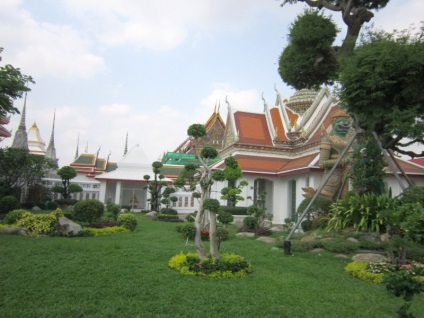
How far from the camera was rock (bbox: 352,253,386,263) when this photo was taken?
23.9 feet

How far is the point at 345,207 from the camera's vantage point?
968 centimetres

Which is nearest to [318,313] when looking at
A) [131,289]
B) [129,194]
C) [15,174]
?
[131,289]

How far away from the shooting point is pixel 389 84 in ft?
24.4

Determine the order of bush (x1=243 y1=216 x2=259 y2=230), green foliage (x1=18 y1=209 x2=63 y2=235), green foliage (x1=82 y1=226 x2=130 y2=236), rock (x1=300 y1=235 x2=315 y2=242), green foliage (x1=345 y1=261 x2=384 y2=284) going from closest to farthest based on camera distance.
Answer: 1. green foliage (x1=345 y1=261 x2=384 y2=284)
2. rock (x1=300 y1=235 x2=315 y2=242)
3. green foliage (x1=18 y1=209 x2=63 y2=235)
4. green foliage (x1=82 y1=226 x2=130 y2=236)
5. bush (x1=243 y1=216 x2=259 y2=230)

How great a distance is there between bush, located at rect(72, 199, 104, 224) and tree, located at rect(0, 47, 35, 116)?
14.0ft

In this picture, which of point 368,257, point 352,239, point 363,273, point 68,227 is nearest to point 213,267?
point 363,273

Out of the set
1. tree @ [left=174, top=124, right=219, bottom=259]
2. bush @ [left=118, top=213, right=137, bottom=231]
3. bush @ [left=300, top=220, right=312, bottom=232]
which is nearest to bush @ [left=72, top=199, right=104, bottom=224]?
bush @ [left=118, top=213, right=137, bottom=231]

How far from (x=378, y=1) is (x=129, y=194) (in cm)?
2041

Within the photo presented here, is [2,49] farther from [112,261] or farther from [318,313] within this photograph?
[318,313]

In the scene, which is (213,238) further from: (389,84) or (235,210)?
(235,210)

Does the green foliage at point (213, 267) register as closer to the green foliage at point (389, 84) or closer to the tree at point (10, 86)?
the green foliage at point (389, 84)

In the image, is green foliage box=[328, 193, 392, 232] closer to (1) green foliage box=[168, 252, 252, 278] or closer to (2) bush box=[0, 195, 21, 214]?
(1) green foliage box=[168, 252, 252, 278]

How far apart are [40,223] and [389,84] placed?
32.3 feet

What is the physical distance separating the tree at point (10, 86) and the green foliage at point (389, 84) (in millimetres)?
→ 10706
